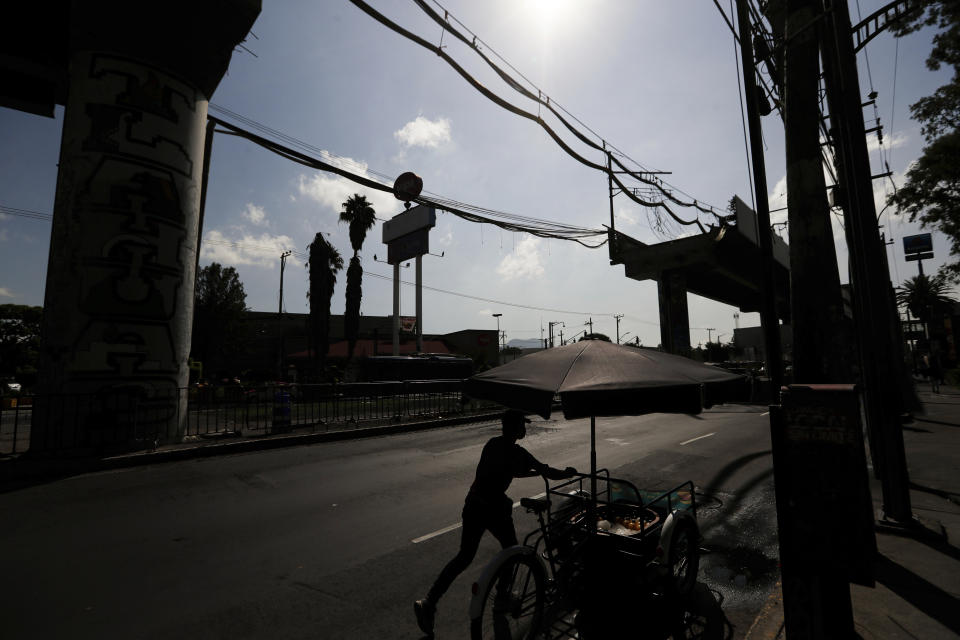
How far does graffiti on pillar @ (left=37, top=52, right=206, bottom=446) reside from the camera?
11.1m

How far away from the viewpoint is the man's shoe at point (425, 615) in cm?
355

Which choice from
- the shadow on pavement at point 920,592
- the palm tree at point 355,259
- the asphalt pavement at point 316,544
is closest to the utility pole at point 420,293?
the palm tree at point 355,259

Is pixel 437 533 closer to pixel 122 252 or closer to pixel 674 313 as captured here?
pixel 122 252

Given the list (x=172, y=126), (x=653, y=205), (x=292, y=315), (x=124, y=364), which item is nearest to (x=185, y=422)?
(x=124, y=364)

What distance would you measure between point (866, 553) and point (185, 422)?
14373 mm

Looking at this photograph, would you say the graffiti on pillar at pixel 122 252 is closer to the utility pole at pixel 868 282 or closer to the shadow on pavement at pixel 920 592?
the shadow on pavement at pixel 920 592

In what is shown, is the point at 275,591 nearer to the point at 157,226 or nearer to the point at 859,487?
the point at 859,487

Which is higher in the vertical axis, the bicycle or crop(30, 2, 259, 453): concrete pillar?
crop(30, 2, 259, 453): concrete pillar

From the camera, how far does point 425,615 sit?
11.7 feet

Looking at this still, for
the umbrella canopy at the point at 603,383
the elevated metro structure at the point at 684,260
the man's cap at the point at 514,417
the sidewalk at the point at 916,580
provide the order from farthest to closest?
the elevated metro structure at the point at 684,260 → the man's cap at the point at 514,417 → the sidewalk at the point at 916,580 → the umbrella canopy at the point at 603,383

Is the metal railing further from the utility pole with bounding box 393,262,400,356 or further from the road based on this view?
the utility pole with bounding box 393,262,400,356

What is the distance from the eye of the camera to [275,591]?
173 inches

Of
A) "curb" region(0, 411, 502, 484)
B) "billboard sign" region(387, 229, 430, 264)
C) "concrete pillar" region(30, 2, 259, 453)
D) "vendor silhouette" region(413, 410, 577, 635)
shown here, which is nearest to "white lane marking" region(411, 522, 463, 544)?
"vendor silhouette" region(413, 410, 577, 635)

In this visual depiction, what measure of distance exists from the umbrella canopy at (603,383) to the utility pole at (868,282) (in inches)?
115
